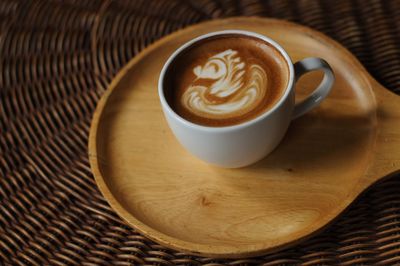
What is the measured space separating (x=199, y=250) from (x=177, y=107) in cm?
23

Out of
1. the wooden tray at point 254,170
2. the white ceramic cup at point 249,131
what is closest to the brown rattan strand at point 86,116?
the wooden tray at point 254,170

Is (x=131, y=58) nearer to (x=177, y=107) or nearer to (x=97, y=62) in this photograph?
(x=97, y=62)

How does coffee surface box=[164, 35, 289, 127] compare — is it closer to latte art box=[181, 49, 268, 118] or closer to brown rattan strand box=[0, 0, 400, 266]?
latte art box=[181, 49, 268, 118]

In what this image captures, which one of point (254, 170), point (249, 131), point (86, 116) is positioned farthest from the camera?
point (86, 116)

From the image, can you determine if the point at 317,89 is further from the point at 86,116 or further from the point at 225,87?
the point at 86,116

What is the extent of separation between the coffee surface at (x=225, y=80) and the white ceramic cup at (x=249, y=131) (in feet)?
0.07

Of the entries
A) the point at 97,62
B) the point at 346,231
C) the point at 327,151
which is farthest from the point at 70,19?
the point at 346,231

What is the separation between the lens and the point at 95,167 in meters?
0.83

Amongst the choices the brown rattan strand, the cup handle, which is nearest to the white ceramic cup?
the cup handle

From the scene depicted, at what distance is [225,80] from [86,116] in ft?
1.06

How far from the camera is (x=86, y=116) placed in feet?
3.18

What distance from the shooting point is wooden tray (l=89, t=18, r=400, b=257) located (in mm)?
733

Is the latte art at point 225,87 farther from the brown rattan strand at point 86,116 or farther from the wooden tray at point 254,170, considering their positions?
the brown rattan strand at point 86,116

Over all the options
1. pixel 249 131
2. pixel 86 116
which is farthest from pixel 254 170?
pixel 86 116
